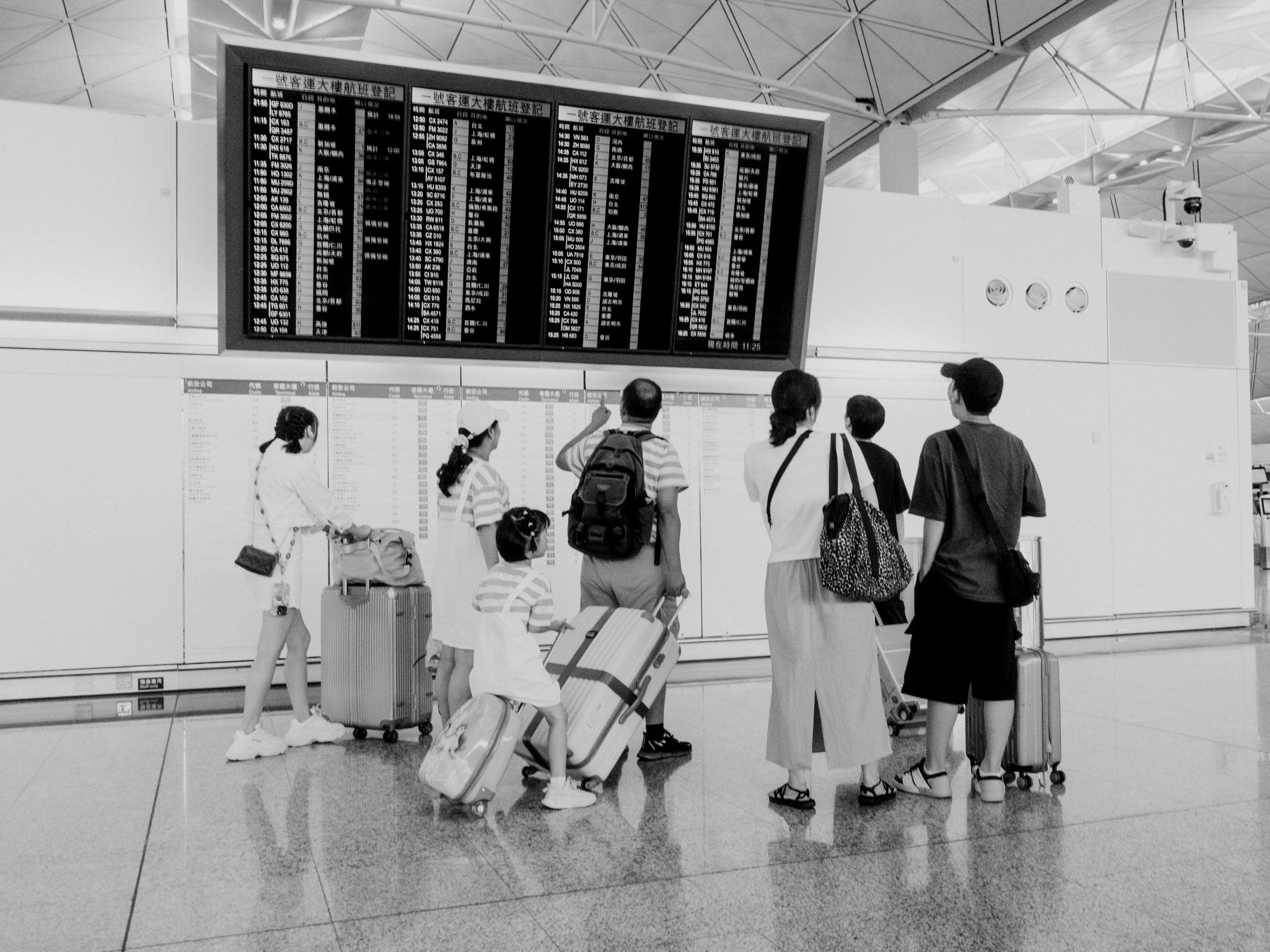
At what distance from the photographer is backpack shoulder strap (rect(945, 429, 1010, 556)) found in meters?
3.86

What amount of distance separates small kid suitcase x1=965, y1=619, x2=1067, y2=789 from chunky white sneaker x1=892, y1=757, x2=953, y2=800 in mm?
182

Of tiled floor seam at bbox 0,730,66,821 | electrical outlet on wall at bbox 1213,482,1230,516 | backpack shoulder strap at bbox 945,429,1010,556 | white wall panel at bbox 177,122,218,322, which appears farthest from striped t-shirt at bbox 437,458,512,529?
electrical outlet on wall at bbox 1213,482,1230,516

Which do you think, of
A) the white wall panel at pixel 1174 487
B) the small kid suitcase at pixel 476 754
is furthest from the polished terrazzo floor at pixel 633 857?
the white wall panel at pixel 1174 487

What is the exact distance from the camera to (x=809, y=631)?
3.81m

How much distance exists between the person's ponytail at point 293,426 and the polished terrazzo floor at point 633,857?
59.6 inches

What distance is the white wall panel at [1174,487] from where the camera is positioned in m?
8.43

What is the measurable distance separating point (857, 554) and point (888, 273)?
4.54 metres

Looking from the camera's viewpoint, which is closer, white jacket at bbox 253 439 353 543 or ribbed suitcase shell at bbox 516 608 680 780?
ribbed suitcase shell at bbox 516 608 680 780

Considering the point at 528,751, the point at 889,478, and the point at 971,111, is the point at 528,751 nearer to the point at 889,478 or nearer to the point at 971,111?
the point at 889,478

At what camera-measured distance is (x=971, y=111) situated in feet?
43.6

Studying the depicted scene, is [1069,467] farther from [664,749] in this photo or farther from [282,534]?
[282,534]

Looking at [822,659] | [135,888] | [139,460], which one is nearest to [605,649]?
[822,659]

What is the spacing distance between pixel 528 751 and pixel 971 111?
11908 mm

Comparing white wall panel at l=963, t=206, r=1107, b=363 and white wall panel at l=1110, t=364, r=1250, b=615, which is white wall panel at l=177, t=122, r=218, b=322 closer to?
white wall panel at l=963, t=206, r=1107, b=363
